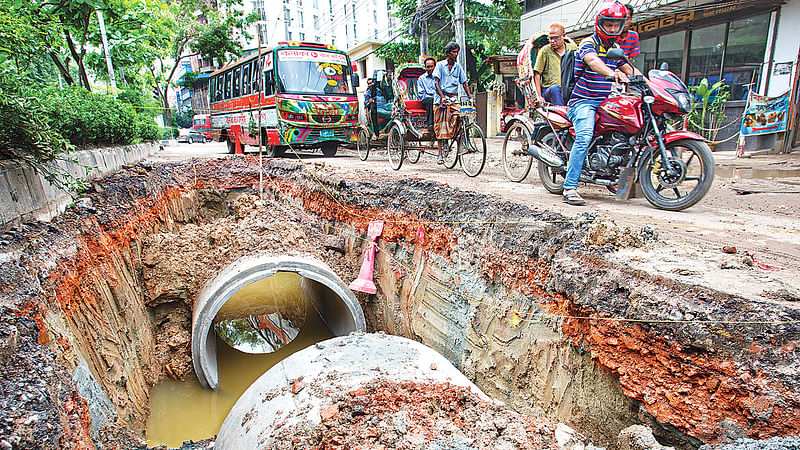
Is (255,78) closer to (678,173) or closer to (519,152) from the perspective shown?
(519,152)

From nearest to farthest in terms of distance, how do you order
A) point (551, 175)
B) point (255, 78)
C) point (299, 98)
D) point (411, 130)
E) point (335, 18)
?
point (551, 175) → point (411, 130) → point (299, 98) → point (255, 78) → point (335, 18)

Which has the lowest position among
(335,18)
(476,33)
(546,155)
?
(546,155)

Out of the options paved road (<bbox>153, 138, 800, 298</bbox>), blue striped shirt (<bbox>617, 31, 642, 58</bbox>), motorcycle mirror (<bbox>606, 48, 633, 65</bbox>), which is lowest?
paved road (<bbox>153, 138, 800, 298</bbox>)

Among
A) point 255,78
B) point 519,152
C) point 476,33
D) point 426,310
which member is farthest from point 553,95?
point 476,33

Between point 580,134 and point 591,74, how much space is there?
581 mm

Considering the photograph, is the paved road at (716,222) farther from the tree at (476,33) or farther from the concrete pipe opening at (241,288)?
the tree at (476,33)

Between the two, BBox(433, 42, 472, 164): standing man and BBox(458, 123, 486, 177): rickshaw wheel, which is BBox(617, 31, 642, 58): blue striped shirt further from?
BBox(433, 42, 472, 164): standing man

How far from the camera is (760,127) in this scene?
328 inches

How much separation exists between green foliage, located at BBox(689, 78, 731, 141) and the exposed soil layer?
1055cm

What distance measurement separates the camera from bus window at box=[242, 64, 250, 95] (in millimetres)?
11461

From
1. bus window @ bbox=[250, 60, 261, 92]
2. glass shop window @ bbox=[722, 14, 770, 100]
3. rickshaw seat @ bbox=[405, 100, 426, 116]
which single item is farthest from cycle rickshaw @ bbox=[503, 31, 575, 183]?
bus window @ bbox=[250, 60, 261, 92]

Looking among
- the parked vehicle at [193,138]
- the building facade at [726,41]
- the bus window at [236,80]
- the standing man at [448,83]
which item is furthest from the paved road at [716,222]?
the parked vehicle at [193,138]

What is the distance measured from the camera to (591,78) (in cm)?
425

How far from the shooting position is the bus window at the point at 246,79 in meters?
11.5
